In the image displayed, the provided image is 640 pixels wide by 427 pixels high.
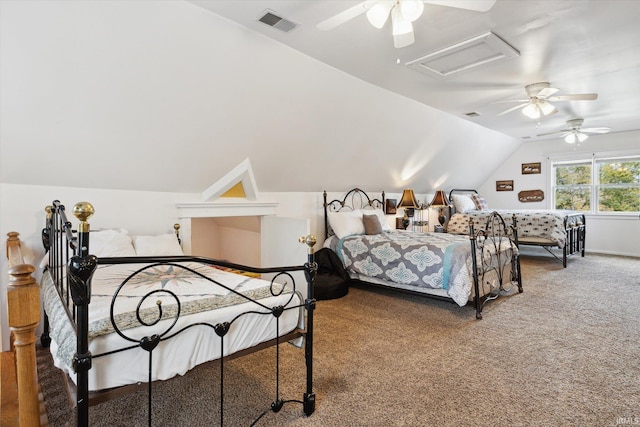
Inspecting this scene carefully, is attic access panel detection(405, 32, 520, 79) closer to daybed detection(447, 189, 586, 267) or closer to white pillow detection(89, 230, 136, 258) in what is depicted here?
daybed detection(447, 189, 586, 267)

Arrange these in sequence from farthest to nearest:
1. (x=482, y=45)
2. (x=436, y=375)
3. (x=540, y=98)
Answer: (x=540, y=98) → (x=482, y=45) → (x=436, y=375)

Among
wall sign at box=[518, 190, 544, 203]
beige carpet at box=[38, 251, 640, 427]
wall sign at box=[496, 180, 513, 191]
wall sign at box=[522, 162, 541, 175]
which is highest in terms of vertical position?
wall sign at box=[522, 162, 541, 175]

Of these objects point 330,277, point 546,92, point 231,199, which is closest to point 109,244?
point 231,199

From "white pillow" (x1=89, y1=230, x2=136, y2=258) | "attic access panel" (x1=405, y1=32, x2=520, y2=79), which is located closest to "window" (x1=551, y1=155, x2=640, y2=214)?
"attic access panel" (x1=405, y1=32, x2=520, y2=79)

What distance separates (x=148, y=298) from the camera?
1.76 metres

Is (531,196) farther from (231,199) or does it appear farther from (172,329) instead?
(172,329)

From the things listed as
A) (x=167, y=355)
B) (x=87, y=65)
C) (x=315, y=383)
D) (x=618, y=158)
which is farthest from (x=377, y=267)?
(x=618, y=158)

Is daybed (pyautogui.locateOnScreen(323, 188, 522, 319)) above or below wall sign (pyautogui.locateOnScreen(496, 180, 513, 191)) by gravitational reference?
below

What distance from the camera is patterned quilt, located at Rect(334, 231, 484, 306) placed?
10.8 feet

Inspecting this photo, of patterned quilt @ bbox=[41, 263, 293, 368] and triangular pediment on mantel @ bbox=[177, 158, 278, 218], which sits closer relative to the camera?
patterned quilt @ bbox=[41, 263, 293, 368]

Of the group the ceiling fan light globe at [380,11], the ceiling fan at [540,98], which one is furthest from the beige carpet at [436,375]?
the ceiling fan at [540,98]

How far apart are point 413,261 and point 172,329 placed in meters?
2.65

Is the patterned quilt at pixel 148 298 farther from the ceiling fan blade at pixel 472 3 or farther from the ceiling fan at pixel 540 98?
the ceiling fan at pixel 540 98

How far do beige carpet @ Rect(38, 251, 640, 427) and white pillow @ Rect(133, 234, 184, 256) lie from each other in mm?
988
